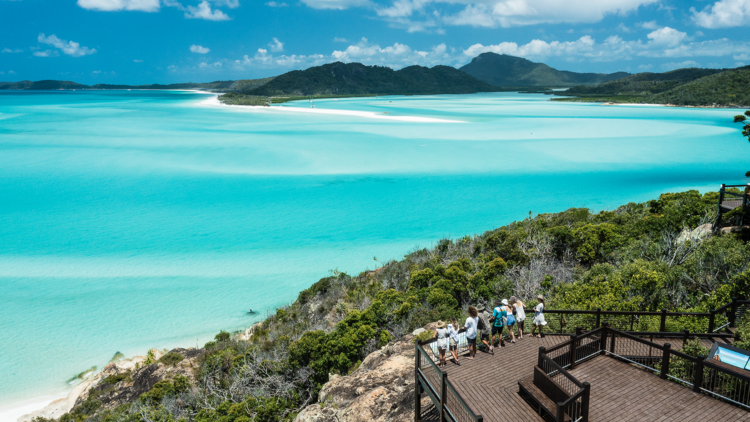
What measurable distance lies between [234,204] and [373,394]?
27.8 metres

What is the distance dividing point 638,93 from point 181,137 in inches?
5610

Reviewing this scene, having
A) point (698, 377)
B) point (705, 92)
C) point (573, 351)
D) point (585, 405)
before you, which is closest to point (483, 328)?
point (573, 351)

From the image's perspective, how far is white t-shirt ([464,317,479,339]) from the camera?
7.76m

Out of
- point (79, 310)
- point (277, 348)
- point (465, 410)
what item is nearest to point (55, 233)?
point (79, 310)

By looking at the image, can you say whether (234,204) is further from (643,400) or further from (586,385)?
(586,385)

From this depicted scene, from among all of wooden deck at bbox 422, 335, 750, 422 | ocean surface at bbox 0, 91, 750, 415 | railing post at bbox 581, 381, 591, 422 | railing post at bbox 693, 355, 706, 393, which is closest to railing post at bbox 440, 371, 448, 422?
wooden deck at bbox 422, 335, 750, 422

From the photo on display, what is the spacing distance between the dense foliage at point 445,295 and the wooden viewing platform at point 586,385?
215cm

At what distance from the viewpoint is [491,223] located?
29656 millimetres

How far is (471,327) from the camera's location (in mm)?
7789

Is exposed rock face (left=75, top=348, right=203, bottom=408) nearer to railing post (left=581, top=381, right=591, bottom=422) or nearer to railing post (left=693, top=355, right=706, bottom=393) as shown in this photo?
railing post (left=581, top=381, right=591, bottom=422)

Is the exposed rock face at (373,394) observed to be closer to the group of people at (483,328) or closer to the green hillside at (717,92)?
the group of people at (483,328)

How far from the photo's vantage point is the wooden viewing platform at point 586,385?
6352mm

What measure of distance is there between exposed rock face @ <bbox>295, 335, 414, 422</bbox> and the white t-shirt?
5.22 ft

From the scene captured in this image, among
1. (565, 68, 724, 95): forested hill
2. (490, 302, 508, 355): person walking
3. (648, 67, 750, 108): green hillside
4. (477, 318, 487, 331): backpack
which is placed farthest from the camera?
(565, 68, 724, 95): forested hill
